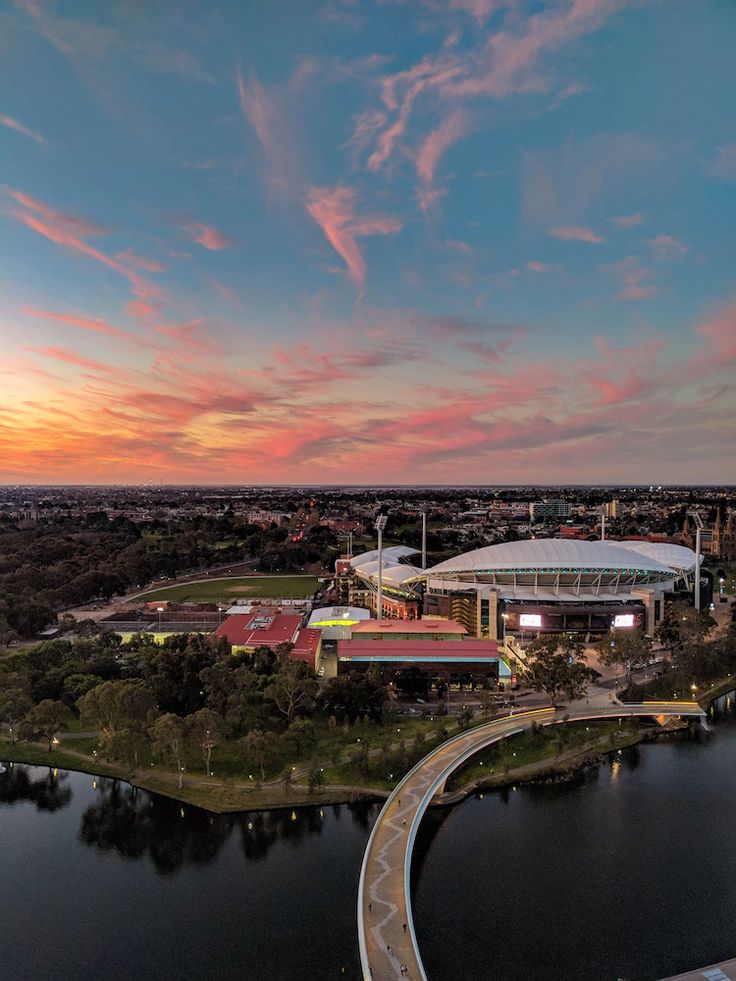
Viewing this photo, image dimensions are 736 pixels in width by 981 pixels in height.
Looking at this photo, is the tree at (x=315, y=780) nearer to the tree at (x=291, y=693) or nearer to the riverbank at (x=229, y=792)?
the riverbank at (x=229, y=792)

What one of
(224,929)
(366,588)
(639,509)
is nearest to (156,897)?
(224,929)

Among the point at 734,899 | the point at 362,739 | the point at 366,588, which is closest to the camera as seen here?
the point at 734,899

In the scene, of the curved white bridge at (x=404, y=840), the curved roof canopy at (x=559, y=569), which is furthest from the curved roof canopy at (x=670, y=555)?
the curved white bridge at (x=404, y=840)

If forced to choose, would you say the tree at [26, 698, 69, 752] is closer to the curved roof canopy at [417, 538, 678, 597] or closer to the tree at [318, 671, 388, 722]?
the tree at [318, 671, 388, 722]

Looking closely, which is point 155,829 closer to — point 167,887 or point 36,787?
point 167,887

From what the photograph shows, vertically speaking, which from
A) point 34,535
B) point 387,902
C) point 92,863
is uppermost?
point 34,535

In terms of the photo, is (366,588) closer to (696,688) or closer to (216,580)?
(216,580)
